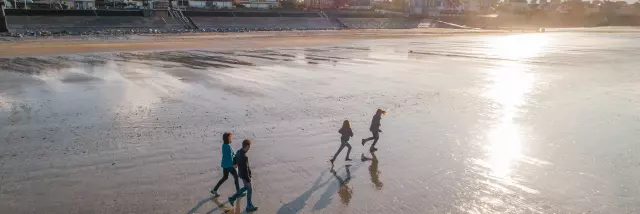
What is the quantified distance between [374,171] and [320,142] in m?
2.39

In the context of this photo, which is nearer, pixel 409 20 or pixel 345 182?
pixel 345 182

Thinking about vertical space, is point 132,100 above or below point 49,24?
below

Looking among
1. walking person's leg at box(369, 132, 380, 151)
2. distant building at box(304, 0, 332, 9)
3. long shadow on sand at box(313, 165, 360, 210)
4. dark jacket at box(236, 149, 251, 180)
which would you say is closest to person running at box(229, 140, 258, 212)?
Answer: dark jacket at box(236, 149, 251, 180)

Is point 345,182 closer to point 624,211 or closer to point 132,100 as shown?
point 624,211

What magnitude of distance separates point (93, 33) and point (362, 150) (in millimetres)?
61770

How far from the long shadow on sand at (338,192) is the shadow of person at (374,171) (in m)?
0.46

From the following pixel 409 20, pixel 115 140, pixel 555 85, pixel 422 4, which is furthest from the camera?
pixel 422 4

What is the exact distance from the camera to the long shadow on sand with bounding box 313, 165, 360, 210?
7.78m

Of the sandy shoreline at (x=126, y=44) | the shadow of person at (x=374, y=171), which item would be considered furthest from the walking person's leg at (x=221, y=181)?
the sandy shoreline at (x=126, y=44)

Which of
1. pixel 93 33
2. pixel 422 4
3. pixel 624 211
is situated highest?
pixel 422 4

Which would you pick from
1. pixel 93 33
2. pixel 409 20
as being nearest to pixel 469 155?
pixel 93 33

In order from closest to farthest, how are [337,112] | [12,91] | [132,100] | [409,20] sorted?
[337,112], [132,100], [12,91], [409,20]

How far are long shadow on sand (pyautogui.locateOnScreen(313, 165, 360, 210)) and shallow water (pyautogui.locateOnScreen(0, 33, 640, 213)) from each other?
0.13ft

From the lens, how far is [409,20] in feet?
378
